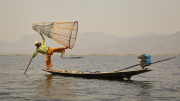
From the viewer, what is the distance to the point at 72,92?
14.5 m

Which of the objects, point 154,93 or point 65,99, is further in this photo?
point 154,93

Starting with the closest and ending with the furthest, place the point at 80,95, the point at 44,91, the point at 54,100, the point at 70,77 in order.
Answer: the point at 54,100 < the point at 80,95 < the point at 44,91 < the point at 70,77

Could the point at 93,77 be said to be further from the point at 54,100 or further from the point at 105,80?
the point at 54,100

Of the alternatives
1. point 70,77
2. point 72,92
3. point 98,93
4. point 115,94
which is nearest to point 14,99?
point 72,92

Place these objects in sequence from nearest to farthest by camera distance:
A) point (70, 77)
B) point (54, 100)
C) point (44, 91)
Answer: point (54, 100), point (44, 91), point (70, 77)

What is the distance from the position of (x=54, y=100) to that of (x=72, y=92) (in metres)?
2.40

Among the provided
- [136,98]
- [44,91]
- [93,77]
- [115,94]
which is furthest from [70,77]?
[136,98]

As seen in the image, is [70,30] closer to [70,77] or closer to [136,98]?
[70,77]

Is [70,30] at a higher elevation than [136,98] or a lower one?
higher

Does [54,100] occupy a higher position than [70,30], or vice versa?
[70,30]

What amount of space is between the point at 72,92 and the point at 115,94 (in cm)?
261

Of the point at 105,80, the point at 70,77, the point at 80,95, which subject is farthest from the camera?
the point at 70,77

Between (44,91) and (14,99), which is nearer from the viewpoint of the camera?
(14,99)

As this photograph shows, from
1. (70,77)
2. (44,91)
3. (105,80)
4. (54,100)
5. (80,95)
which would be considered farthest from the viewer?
(70,77)
